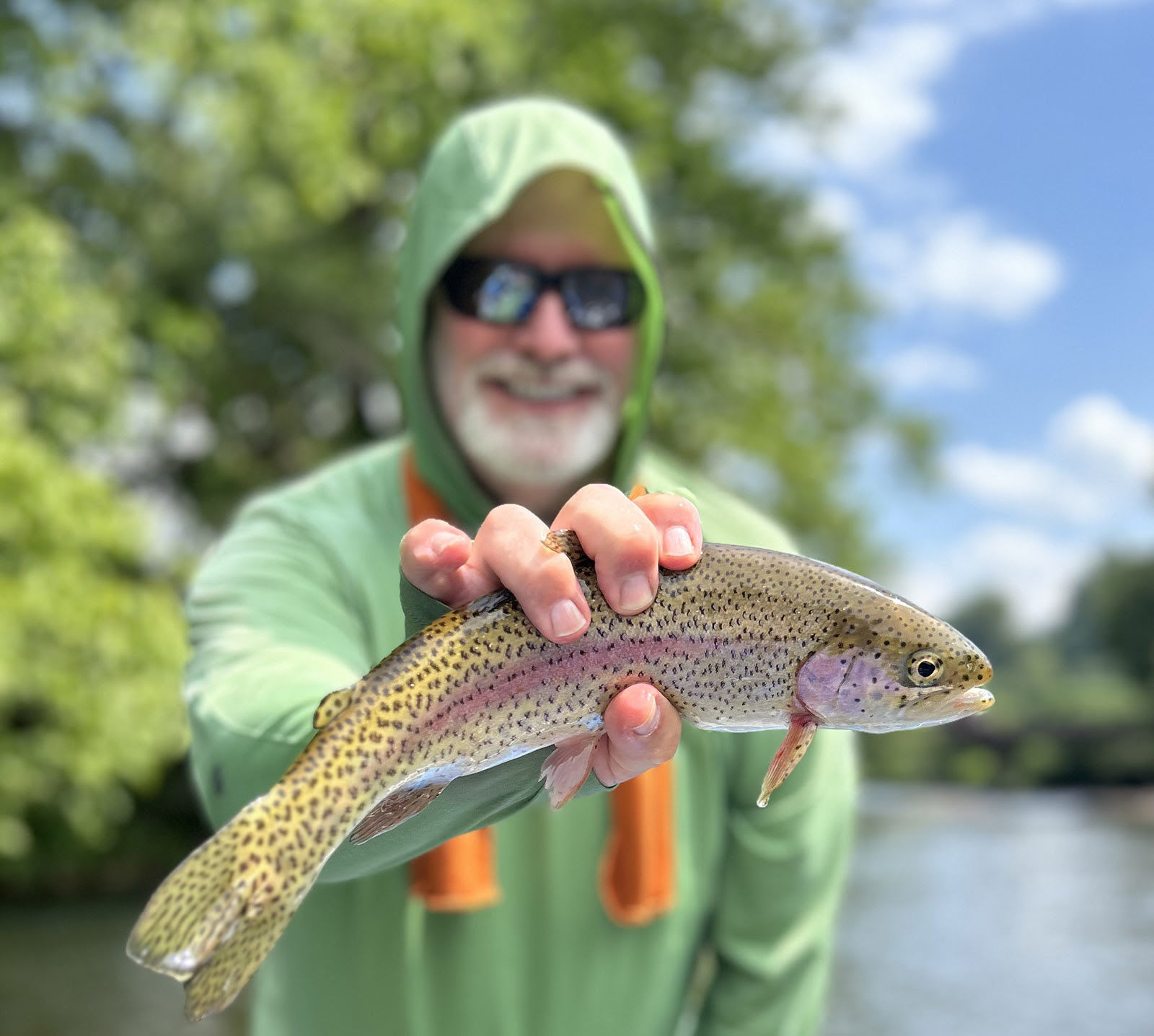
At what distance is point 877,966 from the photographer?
68.4ft

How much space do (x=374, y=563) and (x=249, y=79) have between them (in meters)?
12.7

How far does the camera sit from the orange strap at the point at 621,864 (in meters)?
3.16

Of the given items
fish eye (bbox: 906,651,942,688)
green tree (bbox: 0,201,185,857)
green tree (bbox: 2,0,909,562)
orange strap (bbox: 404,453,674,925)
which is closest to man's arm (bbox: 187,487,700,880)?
fish eye (bbox: 906,651,942,688)

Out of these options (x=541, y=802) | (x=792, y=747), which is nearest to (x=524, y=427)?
(x=541, y=802)

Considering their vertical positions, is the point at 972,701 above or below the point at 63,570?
above

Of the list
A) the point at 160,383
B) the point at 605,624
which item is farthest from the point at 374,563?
the point at 160,383

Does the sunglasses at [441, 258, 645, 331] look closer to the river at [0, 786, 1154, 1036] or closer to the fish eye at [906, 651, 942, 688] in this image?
the fish eye at [906, 651, 942, 688]

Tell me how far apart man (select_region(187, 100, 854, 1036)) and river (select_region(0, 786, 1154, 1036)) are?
1445 cm

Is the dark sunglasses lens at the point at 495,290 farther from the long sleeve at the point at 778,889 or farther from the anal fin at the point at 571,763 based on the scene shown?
the anal fin at the point at 571,763

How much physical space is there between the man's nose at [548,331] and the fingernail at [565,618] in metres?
1.74

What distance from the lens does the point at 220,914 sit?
1.51 metres

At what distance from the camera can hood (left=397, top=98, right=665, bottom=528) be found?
10.9 feet

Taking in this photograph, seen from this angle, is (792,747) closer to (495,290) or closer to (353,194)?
(495,290)

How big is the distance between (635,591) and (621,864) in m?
1.76
